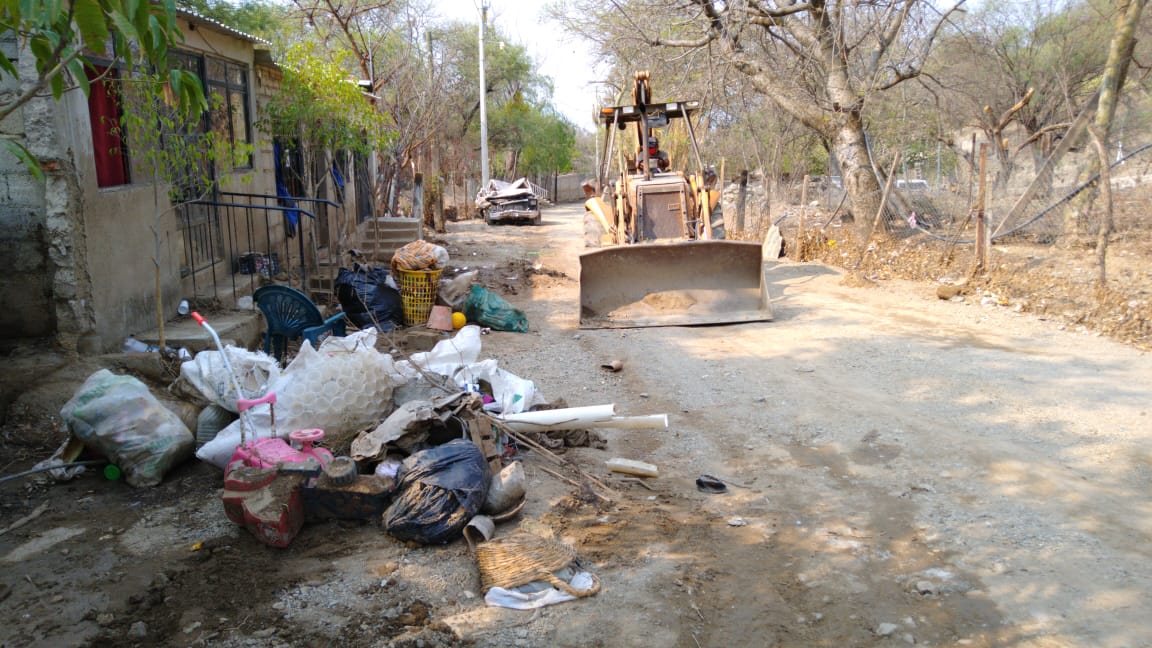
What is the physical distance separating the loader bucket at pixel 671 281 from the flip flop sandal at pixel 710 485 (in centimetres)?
452

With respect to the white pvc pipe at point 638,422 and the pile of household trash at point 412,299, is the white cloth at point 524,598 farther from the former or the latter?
the pile of household trash at point 412,299

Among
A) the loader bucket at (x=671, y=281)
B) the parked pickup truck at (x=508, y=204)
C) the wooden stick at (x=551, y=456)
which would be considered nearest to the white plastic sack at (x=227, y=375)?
the wooden stick at (x=551, y=456)

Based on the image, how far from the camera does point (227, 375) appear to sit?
214 inches

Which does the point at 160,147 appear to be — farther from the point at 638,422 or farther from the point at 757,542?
the point at 757,542

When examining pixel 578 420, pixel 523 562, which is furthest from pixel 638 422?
pixel 523 562

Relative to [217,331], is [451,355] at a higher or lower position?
lower

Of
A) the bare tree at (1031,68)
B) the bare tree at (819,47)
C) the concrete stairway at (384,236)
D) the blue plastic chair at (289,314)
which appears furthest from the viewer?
the bare tree at (1031,68)

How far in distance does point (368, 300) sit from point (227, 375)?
12.7 ft

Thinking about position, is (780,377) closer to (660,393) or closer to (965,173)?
(660,393)

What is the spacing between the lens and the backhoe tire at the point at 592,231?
39.5 ft

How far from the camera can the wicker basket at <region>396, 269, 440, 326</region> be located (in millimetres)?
Answer: 9445

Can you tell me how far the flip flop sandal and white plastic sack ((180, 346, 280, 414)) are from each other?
9.16 ft

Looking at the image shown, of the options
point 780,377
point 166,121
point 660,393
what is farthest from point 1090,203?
point 166,121

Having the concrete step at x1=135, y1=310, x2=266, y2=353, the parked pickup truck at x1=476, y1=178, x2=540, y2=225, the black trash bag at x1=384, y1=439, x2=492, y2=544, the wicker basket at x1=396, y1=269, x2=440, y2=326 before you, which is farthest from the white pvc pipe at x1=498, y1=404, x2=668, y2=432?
the parked pickup truck at x1=476, y1=178, x2=540, y2=225
